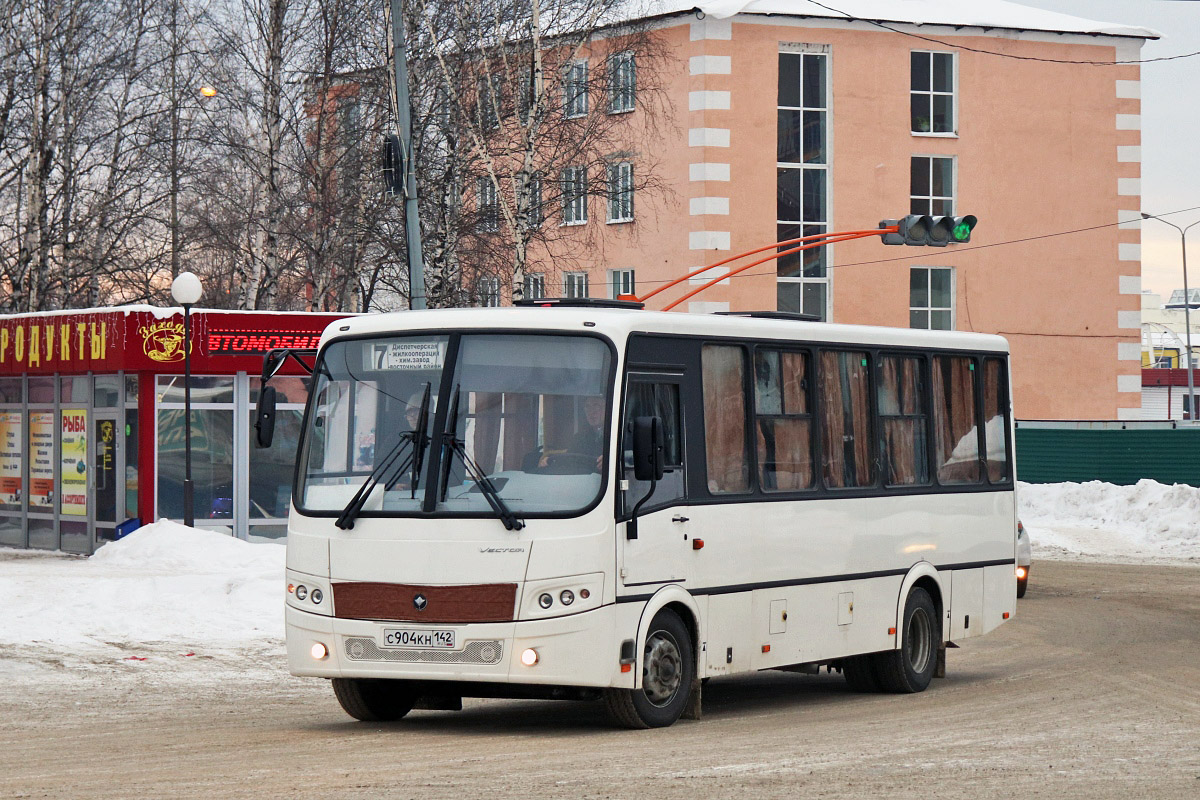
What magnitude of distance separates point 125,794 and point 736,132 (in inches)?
1479

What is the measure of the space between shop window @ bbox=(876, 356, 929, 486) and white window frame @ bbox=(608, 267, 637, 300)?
31.3 meters

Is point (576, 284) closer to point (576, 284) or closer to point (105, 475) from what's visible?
point (576, 284)

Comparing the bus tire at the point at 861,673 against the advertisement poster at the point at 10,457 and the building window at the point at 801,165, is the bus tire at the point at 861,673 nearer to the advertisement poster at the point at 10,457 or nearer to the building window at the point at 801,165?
the advertisement poster at the point at 10,457

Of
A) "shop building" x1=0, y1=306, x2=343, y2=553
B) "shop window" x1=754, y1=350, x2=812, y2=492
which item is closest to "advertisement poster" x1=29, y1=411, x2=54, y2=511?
"shop building" x1=0, y1=306, x2=343, y2=553

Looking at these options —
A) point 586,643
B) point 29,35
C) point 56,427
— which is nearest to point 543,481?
point 586,643

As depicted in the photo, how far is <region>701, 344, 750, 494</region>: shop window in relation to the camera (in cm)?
1243

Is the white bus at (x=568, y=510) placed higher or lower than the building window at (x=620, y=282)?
lower

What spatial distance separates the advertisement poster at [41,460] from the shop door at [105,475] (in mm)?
1427

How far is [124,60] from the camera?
1499 inches

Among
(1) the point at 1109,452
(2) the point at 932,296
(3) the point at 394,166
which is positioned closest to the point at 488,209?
(3) the point at 394,166

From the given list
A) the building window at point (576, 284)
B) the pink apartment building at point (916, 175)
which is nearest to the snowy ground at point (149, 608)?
the pink apartment building at point (916, 175)

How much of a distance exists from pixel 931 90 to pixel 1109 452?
11.1 metres

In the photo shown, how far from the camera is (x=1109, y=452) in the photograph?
4125cm

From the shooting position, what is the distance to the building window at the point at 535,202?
33.8 meters
